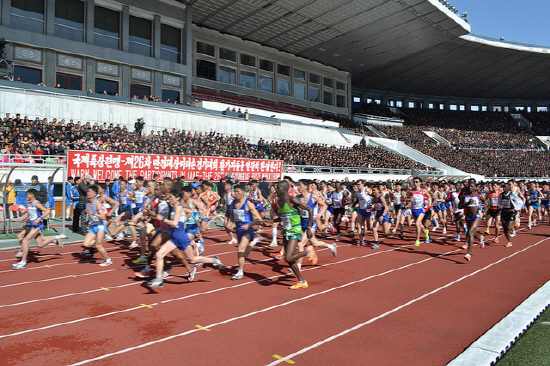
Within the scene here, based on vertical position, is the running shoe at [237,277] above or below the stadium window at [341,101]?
below

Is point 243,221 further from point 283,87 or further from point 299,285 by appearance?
point 283,87

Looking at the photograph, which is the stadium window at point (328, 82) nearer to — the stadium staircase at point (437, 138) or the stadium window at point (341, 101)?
the stadium window at point (341, 101)

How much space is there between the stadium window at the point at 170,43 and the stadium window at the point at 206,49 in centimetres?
501

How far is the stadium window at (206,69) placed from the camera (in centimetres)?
4439

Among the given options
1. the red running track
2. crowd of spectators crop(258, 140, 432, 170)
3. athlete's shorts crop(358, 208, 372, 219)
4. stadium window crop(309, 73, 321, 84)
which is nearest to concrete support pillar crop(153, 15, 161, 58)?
crowd of spectators crop(258, 140, 432, 170)

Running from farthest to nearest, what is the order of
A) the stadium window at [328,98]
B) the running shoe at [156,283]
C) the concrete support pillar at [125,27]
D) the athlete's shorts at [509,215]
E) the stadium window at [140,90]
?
the stadium window at [328,98], the stadium window at [140,90], the concrete support pillar at [125,27], the athlete's shorts at [509,215], the running shoe at [156,283]

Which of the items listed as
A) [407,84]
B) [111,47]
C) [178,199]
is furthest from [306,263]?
[407,84]

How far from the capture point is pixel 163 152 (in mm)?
23891

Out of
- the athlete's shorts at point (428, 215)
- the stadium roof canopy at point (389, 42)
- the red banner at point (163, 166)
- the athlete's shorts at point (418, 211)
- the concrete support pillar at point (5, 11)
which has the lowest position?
the athlete's shorts at point (428, 215)

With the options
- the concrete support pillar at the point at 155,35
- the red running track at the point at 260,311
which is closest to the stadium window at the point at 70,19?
the concrete support pillar at the point at 155,35

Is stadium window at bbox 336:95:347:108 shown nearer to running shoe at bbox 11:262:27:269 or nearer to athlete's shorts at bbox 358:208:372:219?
athlete's shorts at bbox 358:208:372:219

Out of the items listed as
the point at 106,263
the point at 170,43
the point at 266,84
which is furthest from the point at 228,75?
the point at 106,263

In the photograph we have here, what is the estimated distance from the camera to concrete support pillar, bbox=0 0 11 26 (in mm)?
29078

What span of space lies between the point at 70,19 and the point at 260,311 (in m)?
33.1
